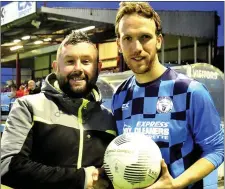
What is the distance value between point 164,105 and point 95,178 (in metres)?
0.38

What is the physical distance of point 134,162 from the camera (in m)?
1.30

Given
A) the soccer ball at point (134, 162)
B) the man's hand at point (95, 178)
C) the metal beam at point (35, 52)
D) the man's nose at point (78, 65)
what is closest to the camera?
the soccer ball at point (134, 162)

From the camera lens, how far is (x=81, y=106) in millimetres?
1534

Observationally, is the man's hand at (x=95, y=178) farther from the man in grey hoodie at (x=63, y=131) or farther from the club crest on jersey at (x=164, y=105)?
the club crest on jersey at (x=164, y=105)

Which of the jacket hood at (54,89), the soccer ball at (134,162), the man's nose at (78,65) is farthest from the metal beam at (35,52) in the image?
the soccer ball at (134,162)

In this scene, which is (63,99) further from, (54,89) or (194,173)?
(194,173)

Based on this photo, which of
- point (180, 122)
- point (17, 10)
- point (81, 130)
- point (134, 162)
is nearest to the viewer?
point (134, 162)

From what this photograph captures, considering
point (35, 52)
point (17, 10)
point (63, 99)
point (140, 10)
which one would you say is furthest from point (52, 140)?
point (35, 52)

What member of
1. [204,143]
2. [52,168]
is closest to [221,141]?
[204,143]

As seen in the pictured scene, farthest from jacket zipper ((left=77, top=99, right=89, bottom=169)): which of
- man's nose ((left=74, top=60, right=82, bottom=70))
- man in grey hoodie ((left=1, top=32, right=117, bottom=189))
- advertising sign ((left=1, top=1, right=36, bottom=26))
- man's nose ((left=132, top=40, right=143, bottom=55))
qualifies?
advertising sign ((left=1, top=1, right=36, bottom=26))

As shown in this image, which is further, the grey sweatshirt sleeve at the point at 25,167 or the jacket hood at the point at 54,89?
the jacket hood at the point at 54,89

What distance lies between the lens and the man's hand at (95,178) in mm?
1409

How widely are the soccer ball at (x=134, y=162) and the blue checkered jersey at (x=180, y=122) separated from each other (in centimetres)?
8

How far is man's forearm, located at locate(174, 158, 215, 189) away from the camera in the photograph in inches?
53.0
